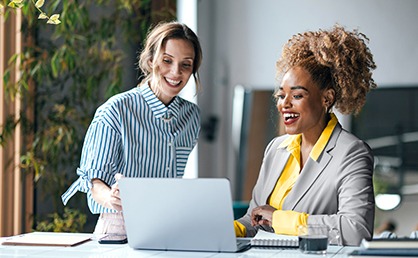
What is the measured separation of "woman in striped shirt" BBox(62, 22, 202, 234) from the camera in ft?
10.6

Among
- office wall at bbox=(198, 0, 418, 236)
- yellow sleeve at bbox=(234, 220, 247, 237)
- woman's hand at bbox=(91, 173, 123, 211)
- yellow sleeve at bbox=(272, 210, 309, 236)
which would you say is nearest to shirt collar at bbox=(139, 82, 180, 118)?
woman's hand at bbox=(91, 173, 123, 211)

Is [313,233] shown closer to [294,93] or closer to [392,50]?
[294,93]

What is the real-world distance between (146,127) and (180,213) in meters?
0.86

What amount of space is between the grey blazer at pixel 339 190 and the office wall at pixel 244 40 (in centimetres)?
341

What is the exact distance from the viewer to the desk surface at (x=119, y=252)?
253 centimetres

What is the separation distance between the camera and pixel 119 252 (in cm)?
262

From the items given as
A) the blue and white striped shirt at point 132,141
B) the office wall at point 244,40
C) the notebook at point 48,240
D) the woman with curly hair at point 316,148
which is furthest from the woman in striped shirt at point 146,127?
the office wall at point 244,40

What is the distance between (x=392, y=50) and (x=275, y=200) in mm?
3447

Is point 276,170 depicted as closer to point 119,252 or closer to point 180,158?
point 180,158

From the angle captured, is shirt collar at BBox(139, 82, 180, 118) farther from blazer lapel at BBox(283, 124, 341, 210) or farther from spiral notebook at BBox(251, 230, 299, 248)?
spiral notebook at BBox(251, 230, 299, 248)

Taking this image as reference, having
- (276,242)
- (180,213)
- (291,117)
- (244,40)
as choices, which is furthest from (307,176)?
(244,40)

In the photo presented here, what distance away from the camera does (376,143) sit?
621 cm

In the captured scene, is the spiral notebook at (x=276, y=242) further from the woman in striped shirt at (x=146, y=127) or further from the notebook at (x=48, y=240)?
the woman in striped shirt at (x=146, y=127)

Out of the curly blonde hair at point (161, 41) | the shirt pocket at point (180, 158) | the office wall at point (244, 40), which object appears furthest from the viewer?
the office wall at point (244, 40)
